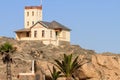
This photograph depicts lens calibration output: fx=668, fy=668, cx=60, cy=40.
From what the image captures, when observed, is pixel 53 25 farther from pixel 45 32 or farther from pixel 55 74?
pixel 55 74

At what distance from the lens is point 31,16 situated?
124 metres

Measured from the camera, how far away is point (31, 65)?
96.7 metres

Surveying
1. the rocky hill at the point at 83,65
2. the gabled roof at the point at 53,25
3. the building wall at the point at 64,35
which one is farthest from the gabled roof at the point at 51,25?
the rocky hill at the point at 83,65

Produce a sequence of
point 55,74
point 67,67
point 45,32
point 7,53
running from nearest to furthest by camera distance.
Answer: point 67,67
point 55,74
point 7,53
point 45,32

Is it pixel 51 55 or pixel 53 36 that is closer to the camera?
pixel 51 55

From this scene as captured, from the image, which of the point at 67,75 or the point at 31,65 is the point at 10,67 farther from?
the point at 67,75

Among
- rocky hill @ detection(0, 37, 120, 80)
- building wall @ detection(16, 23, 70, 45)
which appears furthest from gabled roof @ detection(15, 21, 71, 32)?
rocky hill @ detection(0, 37, 120, 80)

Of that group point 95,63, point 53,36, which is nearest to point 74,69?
point 95,63

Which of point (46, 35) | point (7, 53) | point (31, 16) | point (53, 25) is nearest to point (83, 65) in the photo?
point (7, 53)

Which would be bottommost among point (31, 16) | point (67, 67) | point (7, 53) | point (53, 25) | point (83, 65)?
point (83, 65)

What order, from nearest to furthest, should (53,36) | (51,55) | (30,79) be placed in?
(30,79), (51,55), (53,36)

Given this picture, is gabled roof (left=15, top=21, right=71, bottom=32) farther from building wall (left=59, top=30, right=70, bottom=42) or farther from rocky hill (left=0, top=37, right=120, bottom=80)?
rocky hill (left=0, top=37, right=120, bottom=80)

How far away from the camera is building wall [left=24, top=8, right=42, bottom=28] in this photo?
124 meters

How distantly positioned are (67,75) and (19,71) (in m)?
8.82
